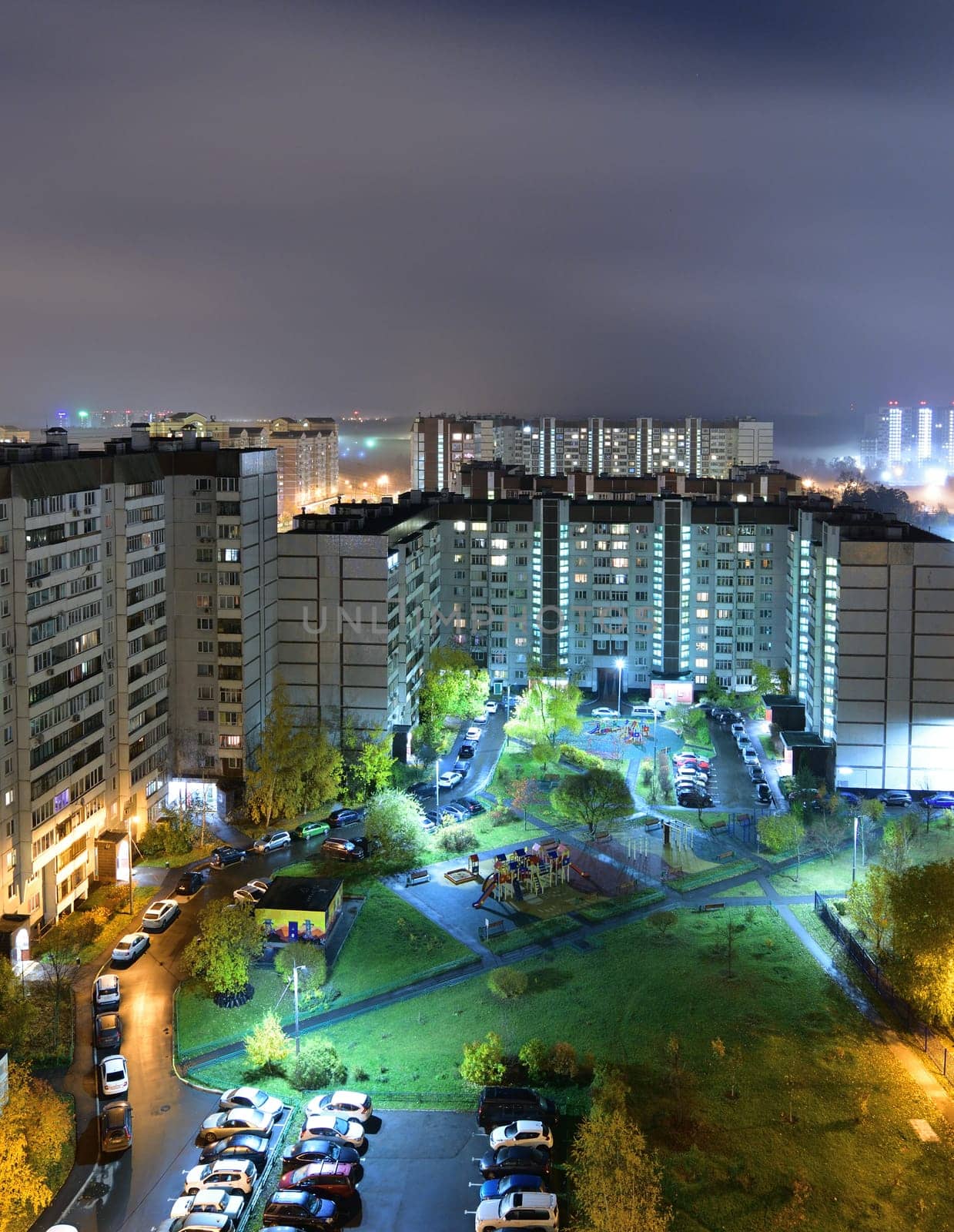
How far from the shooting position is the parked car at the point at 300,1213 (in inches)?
646

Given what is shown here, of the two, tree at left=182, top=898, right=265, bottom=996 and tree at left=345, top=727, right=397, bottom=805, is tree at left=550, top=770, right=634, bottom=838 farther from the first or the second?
tree at left=182, top=898, right=265, bottom=996

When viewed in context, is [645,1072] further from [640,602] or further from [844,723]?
[640,602]

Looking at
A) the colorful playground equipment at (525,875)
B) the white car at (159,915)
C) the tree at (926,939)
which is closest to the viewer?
the tree at (926,939)

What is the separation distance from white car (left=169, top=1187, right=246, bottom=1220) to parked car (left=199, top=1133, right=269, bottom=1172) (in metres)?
0.79

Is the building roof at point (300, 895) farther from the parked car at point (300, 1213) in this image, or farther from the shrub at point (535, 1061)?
the parked car at point (300, 1213)

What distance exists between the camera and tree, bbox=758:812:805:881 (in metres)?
30.2

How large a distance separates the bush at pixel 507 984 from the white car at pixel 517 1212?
615 centimetres

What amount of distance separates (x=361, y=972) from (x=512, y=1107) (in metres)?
6.24

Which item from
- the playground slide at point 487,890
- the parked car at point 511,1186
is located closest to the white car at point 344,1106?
the parked car at point 511,1186

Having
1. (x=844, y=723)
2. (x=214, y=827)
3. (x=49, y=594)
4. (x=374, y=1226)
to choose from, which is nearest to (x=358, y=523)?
(x=214, y=827)

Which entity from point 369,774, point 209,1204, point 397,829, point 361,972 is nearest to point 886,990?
point 361,972

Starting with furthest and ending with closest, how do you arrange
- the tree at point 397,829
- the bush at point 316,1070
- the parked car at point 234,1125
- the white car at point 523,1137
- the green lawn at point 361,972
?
the tree at point 397,829
the green lawn at point 361,972
the bush at point 316,1070
the parked car at point 234,1125
the white car at point 523,1137

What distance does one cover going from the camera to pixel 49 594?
85.4ft

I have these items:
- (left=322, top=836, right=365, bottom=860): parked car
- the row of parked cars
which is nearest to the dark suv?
the row of parked cars
